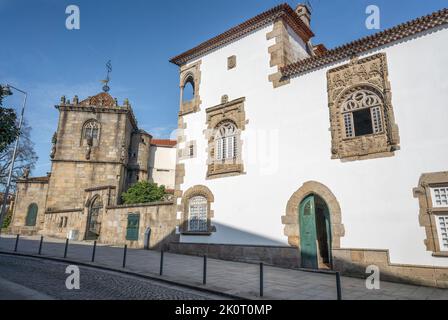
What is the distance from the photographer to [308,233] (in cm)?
1103

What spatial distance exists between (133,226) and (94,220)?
5.00 meters

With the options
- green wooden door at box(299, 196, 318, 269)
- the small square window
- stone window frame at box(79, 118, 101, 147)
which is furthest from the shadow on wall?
stone window frame at box(79, 118, 101, 147)

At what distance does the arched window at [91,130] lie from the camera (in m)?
28.6

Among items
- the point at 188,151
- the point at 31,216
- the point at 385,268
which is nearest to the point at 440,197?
the point at 385,268

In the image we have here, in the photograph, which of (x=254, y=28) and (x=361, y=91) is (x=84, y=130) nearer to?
(x=254, y=28)

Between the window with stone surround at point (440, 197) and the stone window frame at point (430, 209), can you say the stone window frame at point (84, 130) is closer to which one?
the stone window frame at point (430, 209)

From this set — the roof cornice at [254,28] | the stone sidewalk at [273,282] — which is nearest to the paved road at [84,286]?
the stone sidewalk at [273,282]

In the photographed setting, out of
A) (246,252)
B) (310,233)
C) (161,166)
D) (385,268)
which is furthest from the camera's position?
(161,166)

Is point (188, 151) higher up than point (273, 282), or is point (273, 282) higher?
point (188, 151)

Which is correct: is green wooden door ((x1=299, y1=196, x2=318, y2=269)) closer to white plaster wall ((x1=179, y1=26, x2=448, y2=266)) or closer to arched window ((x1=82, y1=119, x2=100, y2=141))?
white plaster wall ((x1=179, y1=26, x2=448, y2=266))

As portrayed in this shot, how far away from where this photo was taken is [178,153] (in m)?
15.6
